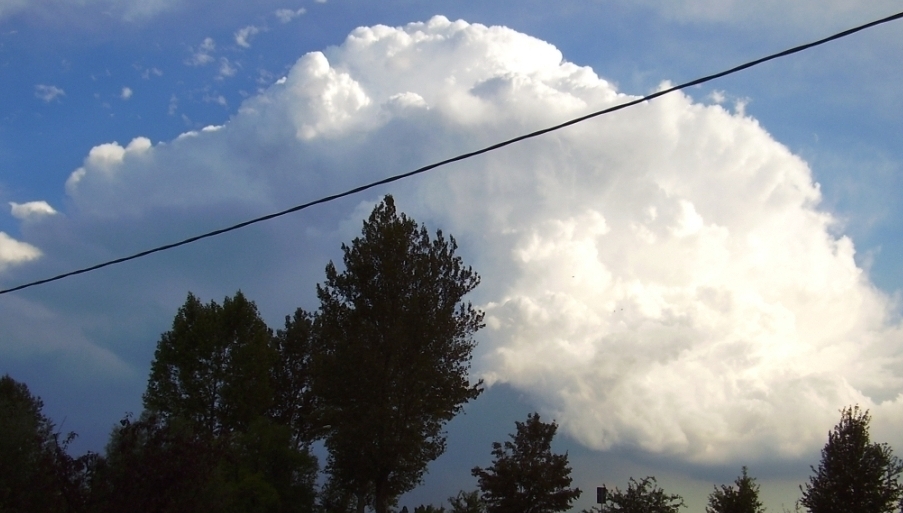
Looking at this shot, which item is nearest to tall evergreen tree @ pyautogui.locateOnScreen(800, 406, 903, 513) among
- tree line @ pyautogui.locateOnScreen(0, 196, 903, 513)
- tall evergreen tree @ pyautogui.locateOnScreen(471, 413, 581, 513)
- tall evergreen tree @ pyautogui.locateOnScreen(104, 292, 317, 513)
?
tree line @ pyautogui.locateOnScreen(0, 196, 903, 513)

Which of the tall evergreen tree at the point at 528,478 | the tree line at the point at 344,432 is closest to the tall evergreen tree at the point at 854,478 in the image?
the tree line at the point at 344,432

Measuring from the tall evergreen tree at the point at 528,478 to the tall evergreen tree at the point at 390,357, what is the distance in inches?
289

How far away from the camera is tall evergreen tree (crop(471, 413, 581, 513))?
140 ft

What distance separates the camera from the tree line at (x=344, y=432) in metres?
20.8

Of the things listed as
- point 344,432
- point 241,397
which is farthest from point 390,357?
point 241,397

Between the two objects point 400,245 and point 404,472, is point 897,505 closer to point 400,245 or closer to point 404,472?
point 404,472

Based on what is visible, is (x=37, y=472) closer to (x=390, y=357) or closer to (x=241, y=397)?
(x=390, y=357)

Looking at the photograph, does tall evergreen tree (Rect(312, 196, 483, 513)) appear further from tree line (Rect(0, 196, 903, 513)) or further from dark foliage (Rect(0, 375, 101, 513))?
dark foliage (Rect(0, 375, 101, 513))

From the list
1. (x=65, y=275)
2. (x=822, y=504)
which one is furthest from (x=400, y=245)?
(x=65, y=275)

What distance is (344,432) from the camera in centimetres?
3541

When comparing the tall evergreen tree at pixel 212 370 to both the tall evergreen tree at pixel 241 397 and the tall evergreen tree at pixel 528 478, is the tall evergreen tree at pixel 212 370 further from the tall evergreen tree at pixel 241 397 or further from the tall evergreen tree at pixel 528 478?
the tall evergreen tree at pixel 528 478

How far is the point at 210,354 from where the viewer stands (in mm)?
48562

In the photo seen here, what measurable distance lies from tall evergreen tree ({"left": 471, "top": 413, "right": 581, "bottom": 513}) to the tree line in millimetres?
74

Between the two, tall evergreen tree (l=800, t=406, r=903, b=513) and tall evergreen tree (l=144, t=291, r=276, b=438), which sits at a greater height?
tall evergreen tree (l=144, t=291, r=276, b=438)
